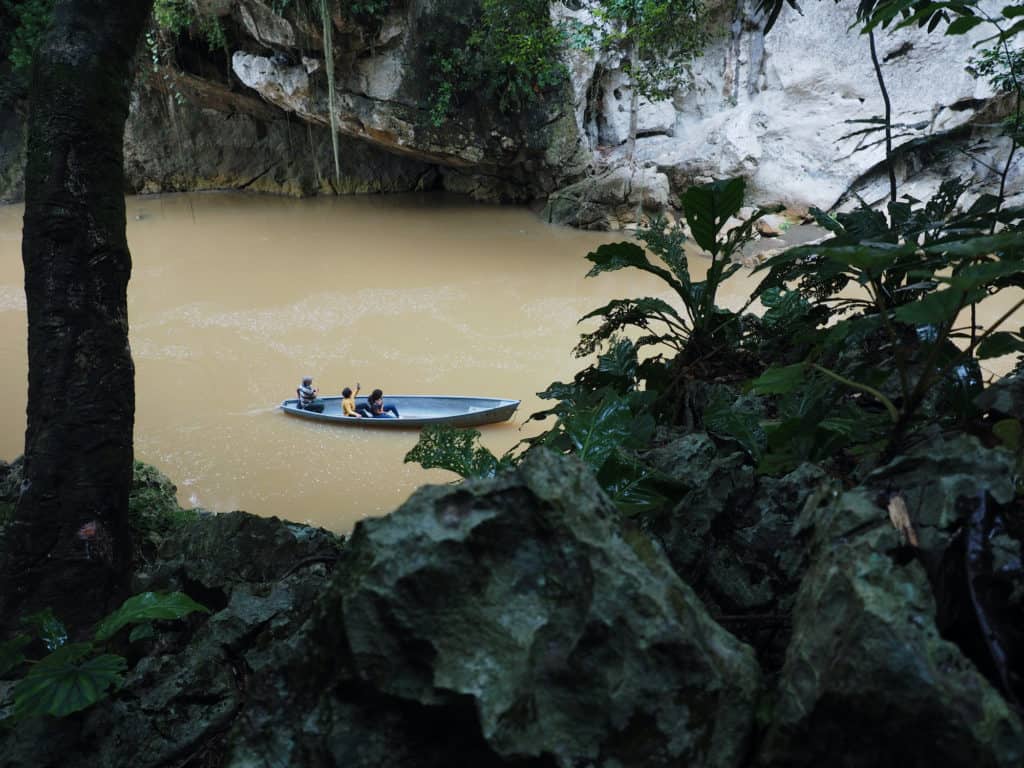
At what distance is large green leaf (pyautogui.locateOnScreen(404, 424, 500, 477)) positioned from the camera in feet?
4.94

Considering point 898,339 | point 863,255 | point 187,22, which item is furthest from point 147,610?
point 187,22

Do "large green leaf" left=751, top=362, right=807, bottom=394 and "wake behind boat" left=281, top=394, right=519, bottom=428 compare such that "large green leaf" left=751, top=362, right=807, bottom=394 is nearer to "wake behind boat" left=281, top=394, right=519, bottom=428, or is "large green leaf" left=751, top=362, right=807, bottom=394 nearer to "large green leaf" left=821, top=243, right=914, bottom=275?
"large green leaf" left=821, top=243, right=914, bottom=275

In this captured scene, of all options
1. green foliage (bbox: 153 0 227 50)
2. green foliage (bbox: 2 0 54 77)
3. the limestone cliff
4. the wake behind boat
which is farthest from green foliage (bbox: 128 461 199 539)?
green foliage (bbox: 2 0 54 77)

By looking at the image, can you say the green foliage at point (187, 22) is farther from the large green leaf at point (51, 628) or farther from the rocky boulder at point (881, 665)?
the rocky boulder at point (881, 665)

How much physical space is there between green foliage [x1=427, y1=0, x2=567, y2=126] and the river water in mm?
1982

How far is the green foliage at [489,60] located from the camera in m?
11.5

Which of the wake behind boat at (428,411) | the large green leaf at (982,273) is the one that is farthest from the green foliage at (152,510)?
the large green leaf at (982,273)

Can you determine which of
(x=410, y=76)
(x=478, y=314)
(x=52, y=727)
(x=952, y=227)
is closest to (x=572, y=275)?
(x=478, y=314)

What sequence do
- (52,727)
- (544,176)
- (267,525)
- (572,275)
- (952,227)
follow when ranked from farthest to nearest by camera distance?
(544,176)
(572,275)
(267,525)
(952,227)
(52,727)

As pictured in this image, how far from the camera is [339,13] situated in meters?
10.7

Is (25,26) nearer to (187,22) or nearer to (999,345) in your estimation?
(187,22)

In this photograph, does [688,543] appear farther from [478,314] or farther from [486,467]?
[478,314]

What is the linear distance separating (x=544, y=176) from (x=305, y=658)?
1311 cm

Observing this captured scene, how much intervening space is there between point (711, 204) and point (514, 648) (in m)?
1.60
